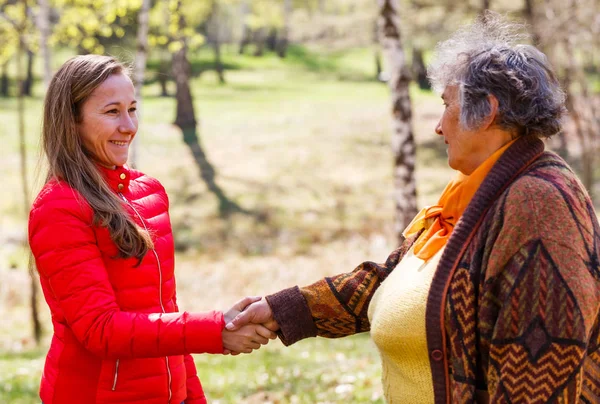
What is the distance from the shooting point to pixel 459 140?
2674 millimetres

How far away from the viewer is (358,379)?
6.51 metres

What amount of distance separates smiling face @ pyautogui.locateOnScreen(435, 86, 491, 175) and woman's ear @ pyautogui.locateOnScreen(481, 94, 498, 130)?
5cm

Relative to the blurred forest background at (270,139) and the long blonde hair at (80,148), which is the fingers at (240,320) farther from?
the blurred forest background at (270,139)

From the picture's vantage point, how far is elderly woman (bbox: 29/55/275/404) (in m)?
2.59

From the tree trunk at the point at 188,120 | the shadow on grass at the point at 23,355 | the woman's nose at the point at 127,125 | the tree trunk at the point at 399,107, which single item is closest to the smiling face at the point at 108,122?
the woman's nose at the point at 127,125

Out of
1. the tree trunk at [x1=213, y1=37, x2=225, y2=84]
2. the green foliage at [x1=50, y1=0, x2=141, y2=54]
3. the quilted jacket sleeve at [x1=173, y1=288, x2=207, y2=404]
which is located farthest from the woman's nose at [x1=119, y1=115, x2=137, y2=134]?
the tree trunk at [x1=213, y1=37, x2=225, y2=84]

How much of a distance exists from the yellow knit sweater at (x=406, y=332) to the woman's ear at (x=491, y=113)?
1.64ft

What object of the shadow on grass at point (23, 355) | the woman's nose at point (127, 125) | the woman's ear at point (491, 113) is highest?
the woman's ear at point (491, 113)

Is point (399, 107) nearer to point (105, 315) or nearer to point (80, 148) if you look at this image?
point (80, 148)

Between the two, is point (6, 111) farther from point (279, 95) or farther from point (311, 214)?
point (311, 214)

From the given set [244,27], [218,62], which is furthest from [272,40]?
[218,62]

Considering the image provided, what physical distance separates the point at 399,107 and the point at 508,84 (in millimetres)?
5513

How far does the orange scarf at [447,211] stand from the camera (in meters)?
2.61

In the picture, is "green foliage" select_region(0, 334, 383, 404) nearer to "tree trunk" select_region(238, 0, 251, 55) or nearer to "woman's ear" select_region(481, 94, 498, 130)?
"woman's ear" select_region(481, 94, 498, 130)
